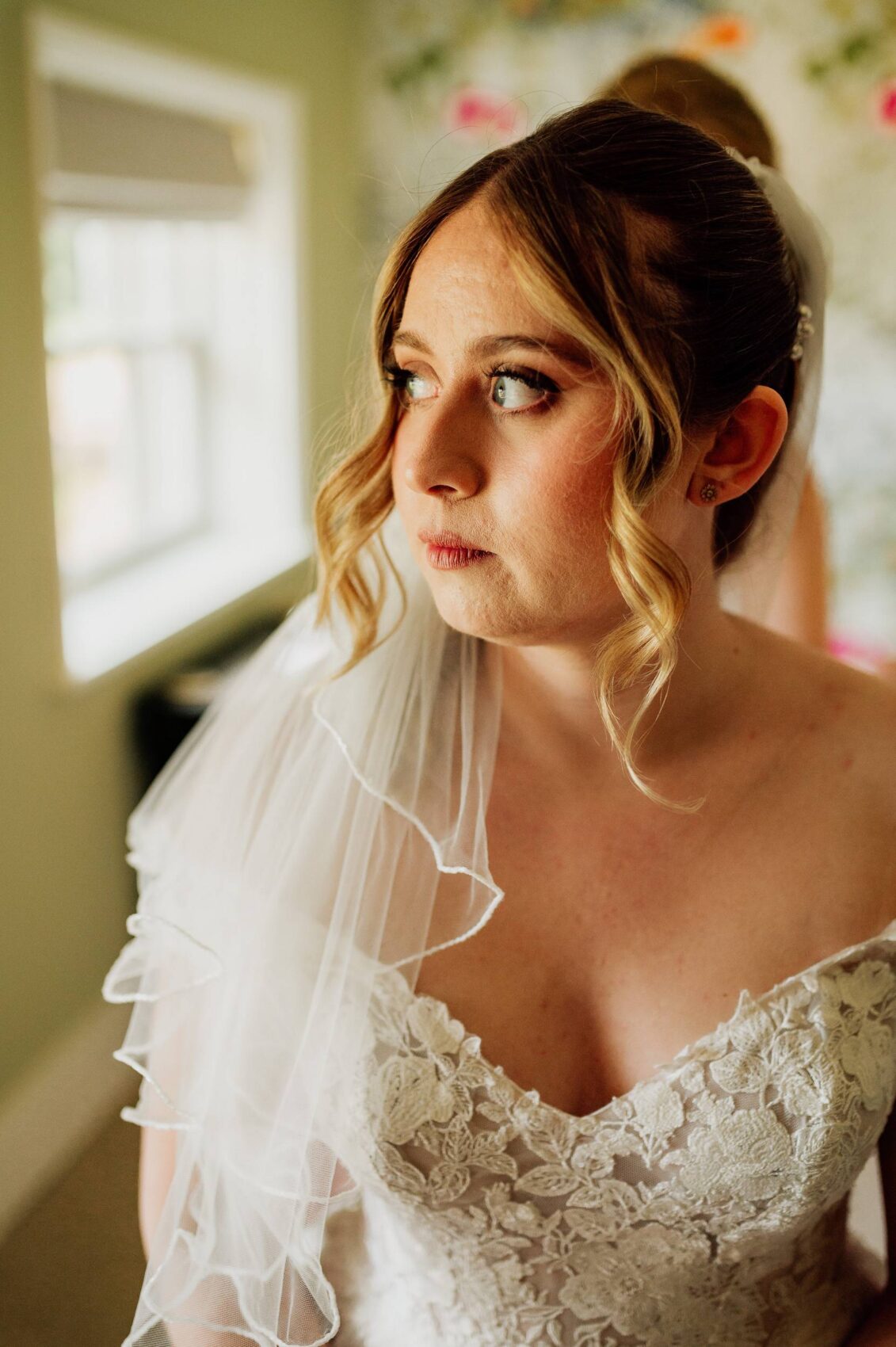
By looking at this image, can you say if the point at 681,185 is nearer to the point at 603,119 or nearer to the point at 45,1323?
the point at 603,119

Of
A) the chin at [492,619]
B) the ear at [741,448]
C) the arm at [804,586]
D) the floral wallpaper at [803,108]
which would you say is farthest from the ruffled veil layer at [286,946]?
the floral wallpaper at [803,108]

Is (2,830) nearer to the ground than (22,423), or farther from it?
nearer to the ground

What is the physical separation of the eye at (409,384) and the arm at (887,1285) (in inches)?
30.9

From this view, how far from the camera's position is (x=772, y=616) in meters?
1.87

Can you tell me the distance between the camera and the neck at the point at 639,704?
104 cm

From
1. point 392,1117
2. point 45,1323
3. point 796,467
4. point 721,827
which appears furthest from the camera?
point 45,1323

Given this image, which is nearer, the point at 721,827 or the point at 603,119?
the point at 603,119

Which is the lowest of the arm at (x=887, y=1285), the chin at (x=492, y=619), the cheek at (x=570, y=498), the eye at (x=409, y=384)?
the arm at (x=887, y=1285)

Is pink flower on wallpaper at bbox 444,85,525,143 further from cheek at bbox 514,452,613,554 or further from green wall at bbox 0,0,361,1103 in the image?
cheek at bbox 514,452,613,554

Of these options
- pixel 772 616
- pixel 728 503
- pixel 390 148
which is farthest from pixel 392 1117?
pixel 390 148

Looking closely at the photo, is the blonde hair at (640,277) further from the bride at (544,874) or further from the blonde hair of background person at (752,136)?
the blonde hair of background person at (752,136)

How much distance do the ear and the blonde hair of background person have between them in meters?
0.59

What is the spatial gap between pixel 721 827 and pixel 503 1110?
313 mm

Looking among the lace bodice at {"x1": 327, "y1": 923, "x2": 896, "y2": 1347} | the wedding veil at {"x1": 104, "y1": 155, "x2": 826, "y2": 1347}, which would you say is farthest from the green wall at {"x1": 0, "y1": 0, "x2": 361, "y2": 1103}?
the lace bodice at {"x1": 327, "y1": 923, "x2": 896, "y2": 1347}
